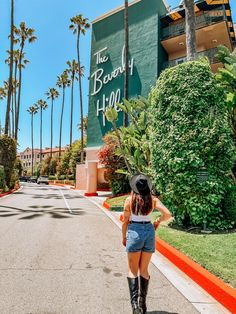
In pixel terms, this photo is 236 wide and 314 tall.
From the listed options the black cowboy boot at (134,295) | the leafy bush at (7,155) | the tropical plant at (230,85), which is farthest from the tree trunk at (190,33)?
the leafy bush at (7,155)

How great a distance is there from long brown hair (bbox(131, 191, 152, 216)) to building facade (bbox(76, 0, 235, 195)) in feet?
74.0

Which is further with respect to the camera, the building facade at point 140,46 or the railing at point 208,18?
the building facade at point 140,46

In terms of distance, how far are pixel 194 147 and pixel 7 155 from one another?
2381 cm

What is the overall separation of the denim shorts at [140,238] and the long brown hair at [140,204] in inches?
6.5

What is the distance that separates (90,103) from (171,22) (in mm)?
11638

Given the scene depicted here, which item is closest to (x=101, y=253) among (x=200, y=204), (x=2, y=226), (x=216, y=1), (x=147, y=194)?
(x=200, y=204)

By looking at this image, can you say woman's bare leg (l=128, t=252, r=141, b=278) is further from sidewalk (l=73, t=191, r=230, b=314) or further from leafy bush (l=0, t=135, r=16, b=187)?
leafy bush (l=0, t=135, r=16, b=187)

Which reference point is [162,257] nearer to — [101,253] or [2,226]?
[101,253]

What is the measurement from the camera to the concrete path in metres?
4.11

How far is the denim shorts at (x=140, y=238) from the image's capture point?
375 centimetres

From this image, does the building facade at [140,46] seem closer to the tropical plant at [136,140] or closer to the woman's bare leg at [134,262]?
the tropical plant at [136,140]

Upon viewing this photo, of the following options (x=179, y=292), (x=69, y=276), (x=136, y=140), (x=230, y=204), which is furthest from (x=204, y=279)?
(x=136, y=140)

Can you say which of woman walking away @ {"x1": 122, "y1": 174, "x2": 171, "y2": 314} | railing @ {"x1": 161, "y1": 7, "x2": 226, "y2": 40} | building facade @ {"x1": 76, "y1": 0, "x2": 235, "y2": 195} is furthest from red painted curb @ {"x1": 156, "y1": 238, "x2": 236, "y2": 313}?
railing @ {"x1": 161, "y1": 7, "x2": 226, "y2": 40}

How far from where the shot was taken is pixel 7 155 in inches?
1136
